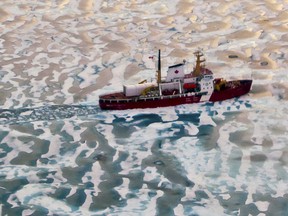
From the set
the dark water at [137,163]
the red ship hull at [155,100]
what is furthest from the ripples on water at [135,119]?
the red ship hull at [155,100]

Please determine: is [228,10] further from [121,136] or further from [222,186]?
[222,186]

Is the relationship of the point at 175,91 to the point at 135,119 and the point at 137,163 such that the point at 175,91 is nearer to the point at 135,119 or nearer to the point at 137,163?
the point at 135,119

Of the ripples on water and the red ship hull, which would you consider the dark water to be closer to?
the ripples on water

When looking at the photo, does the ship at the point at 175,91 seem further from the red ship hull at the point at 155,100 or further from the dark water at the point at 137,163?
the dark water at the point at 137,163

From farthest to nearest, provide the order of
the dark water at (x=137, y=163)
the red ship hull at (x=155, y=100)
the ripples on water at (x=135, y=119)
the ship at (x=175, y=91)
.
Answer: the ship at (x=175, y=91) < the red ship hull at (x=155, y=100) < the ripples on water at (x=135, y=119) < the dark water at (x=137, y=163)

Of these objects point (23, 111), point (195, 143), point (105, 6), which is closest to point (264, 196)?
point (195, 143)

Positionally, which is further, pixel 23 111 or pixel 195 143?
pixel 23 111

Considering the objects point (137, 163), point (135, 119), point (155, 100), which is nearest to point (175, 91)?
point (155, 100)

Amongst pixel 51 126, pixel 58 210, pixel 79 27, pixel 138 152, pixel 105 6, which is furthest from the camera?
pixel 105 6
